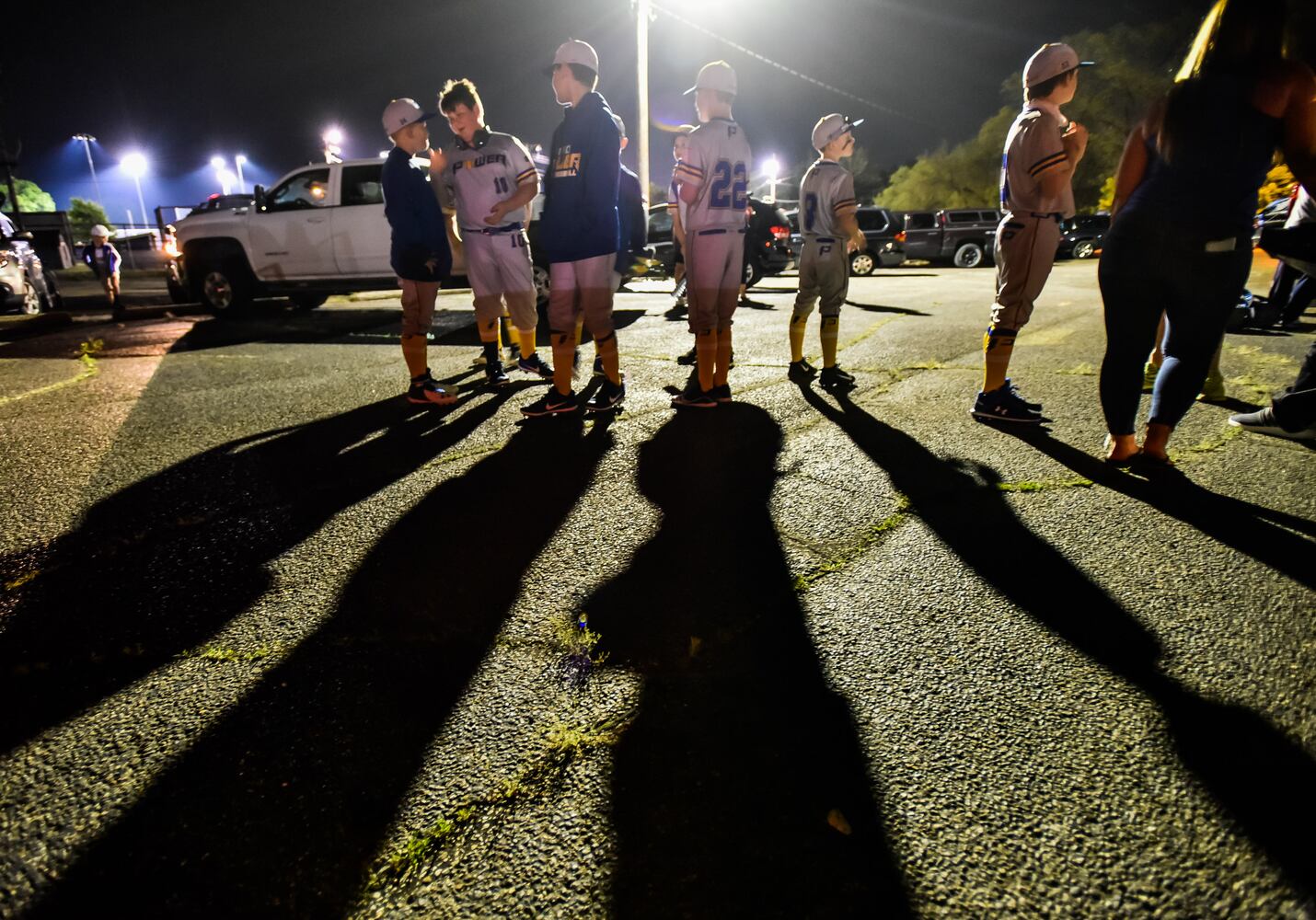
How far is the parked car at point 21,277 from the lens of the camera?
958 cm

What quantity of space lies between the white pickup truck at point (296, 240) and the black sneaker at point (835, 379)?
7.59m

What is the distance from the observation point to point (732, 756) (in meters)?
1.52

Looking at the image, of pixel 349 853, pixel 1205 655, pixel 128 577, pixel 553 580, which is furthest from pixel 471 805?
pixel 1205 655

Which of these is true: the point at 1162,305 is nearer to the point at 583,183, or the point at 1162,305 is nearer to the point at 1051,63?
the point at 1051,63

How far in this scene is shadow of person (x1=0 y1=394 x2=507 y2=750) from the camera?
73.9 inches

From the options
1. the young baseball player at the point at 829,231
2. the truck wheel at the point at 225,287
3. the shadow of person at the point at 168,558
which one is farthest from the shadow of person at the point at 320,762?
the truck wheel at the point at 225,287

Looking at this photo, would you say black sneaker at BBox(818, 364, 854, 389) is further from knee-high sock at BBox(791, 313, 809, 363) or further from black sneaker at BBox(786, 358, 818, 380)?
knee-high sock at BBox(791, 313, 809, 363)

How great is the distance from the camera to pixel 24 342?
8.16 m

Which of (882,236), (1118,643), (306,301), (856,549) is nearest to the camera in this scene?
(1118,643)

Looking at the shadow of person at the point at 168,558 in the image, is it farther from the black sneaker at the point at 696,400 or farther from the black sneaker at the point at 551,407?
the black sneaker at the point at 696,400

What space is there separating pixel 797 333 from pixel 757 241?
608cm

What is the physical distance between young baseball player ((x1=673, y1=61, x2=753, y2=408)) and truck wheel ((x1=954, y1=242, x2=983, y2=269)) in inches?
768

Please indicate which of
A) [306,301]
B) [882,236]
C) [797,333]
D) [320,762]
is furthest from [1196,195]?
[882,236]

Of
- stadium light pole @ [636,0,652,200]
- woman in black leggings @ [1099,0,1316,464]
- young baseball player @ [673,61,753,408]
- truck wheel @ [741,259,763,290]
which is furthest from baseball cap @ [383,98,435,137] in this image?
stadium light pole @ [636,0,652,200]
